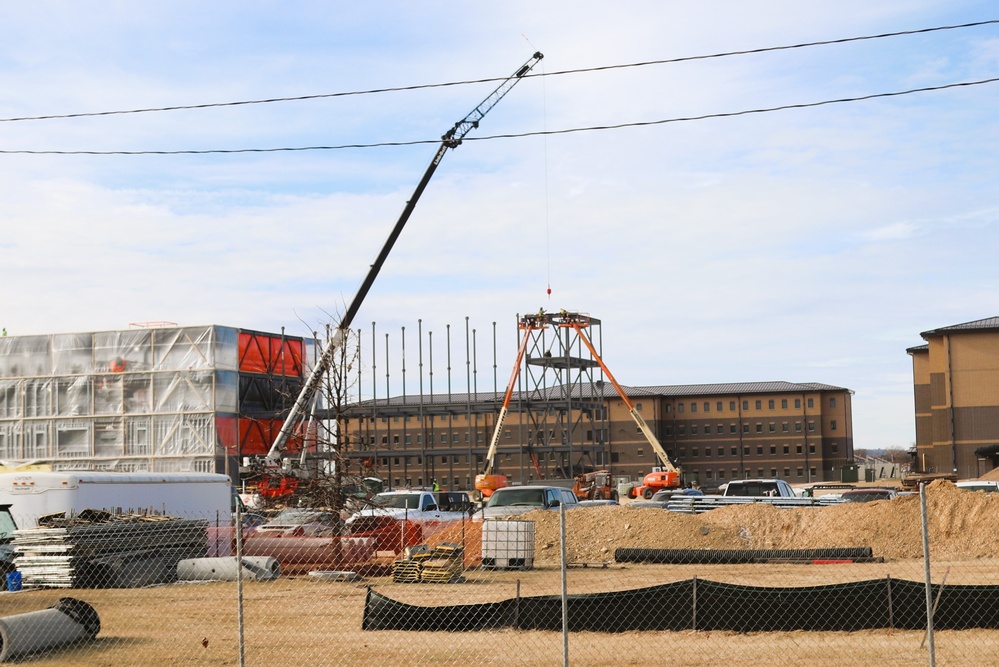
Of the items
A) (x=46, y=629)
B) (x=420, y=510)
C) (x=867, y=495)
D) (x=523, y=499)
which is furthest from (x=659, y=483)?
(x=46, y=629)

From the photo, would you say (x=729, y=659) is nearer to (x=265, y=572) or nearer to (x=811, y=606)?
(x=811, y=606)

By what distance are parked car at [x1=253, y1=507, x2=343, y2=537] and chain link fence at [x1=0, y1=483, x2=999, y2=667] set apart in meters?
0.08

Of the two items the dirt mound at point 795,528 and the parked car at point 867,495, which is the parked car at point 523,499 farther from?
the parked car at point 867,495

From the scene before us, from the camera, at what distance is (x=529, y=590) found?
792 inches

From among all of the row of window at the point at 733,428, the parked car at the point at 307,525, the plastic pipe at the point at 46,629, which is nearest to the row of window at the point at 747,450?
the row of window at the point at 733,428

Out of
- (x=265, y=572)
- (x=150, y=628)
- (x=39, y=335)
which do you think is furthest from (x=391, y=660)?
(x=39, y=335)

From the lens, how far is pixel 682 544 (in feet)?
95.0

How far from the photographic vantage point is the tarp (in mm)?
13423

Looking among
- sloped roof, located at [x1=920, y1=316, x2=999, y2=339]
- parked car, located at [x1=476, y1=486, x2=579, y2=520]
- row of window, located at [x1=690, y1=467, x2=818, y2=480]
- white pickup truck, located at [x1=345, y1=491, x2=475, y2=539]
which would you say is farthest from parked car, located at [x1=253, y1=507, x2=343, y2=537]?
row of window, located at [x1=690, y1=467, x2=818, y2=480]

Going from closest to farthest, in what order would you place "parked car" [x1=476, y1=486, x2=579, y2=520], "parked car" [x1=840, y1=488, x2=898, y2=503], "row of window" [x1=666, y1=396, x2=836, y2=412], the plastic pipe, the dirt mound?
the plastic pipe, the dirt mound, "parked car" [x1=476, y1=486, x2=579, y2=520], "parked car" [x1=840, y1=488, x2=898, y2=503], "row of window" [x1=666, y1=396, x2=836, y2=412]

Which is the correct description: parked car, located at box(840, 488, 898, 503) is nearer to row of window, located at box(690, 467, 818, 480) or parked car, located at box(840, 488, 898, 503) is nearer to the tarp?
the tarp

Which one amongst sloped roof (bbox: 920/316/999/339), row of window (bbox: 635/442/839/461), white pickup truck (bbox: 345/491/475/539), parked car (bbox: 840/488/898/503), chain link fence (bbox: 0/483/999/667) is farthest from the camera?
row of window (bbox: 635/442/839/461)

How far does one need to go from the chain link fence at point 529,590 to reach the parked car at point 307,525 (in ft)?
0.25

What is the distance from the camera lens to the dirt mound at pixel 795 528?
2827 cm
